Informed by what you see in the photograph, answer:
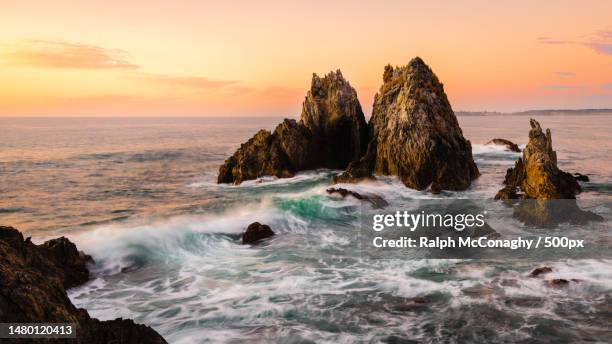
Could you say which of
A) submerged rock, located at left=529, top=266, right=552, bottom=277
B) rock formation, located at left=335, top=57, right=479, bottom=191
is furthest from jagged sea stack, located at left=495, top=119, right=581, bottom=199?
submerged rock, located at left=529, top=266, right=552, bottom=277

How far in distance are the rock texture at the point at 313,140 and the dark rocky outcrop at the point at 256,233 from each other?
18.4 meters

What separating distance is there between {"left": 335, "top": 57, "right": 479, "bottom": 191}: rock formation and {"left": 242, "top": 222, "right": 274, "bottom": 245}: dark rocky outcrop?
1454 cm

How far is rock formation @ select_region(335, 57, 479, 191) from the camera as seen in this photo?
37000mm

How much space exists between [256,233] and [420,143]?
17.5 meters

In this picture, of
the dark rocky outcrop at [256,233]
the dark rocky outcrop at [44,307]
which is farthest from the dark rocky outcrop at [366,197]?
the dark rocky outcrop at [44,307]

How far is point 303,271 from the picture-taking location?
19.7 m

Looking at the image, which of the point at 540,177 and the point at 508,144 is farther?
the point at 508,144

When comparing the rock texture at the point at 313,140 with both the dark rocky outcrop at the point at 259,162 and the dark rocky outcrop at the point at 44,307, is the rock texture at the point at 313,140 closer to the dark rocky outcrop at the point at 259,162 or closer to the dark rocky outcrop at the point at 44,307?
the dark rocky outcrop at the point at 259,162

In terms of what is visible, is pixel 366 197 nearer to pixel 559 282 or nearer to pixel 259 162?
pixel 259 162

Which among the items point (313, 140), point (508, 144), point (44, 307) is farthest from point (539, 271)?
point (508, 144)

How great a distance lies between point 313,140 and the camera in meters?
48.8

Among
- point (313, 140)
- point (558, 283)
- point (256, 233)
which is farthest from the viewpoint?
point (313, 140)

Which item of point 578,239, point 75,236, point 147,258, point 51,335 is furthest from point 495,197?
point 51,335

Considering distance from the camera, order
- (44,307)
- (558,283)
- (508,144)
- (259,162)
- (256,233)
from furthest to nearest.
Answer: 1. (508,144)
2. (259,162)
3. (256,233)
4. (558,283)
5. (44,307)
